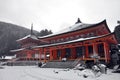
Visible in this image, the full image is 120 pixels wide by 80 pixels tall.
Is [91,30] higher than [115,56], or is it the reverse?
[91,30]

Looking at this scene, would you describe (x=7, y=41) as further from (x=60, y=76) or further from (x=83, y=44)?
(x=60, y=76)

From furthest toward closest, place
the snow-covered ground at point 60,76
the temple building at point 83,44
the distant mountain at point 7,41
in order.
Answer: the distant mountain at point 7,41, the temple building at point 83,44, the snow-covered ground at point 60,76

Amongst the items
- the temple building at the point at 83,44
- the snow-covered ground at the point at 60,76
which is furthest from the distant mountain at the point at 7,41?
the snow-covered ground at the point at 60,76

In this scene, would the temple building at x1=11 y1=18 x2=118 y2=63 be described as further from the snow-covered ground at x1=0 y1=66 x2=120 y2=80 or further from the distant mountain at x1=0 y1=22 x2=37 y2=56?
the distant mountain at x1=0 y1=22 x2=37 y2=56

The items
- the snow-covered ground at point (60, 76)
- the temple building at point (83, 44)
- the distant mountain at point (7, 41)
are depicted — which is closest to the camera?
the snow-covered ground at point (60, 76)

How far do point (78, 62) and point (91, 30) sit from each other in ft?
25.8

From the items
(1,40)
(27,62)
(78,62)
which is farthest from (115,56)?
(1,40)

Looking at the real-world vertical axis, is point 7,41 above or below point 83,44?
above

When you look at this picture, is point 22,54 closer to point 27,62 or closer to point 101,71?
point 27,62

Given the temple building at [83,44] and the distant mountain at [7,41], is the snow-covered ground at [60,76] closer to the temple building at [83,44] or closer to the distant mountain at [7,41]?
the temple building at [83,44]

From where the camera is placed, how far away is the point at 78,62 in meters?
20.1

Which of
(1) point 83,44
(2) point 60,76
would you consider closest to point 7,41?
(1) point 83,44

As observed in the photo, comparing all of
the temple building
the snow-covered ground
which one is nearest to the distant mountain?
the temple building

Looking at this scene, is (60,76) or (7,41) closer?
(60,76)
